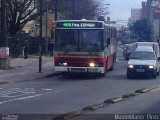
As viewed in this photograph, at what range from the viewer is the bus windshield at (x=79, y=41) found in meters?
34.0

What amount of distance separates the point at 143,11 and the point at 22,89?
173754 mm

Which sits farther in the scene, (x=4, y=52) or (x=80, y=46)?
(x=4, y=52)

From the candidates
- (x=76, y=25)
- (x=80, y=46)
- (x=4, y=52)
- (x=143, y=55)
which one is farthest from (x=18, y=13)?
(x=80, y=46)

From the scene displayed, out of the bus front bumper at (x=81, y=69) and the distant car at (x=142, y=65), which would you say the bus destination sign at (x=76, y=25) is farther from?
the distant car at (x=142, y=65)

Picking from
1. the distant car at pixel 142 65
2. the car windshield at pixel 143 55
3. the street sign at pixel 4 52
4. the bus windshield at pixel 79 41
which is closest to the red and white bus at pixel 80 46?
the bus windshield at pixel 79 41

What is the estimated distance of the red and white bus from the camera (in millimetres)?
34031

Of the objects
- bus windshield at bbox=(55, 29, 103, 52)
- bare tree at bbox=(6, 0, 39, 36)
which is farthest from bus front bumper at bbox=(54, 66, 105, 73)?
bare tree at bbox=(6, 0, 39, 36)

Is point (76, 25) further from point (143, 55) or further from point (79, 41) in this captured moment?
point (143, 55)

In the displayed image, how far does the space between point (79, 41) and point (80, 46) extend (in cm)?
28

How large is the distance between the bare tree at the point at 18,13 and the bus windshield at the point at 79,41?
88.5 ft

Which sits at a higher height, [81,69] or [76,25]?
[76,25]

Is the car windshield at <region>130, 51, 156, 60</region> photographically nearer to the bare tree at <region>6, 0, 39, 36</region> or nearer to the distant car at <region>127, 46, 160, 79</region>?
the distant car at <region>127, 46, 160, 79</region>

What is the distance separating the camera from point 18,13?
64.6 meters

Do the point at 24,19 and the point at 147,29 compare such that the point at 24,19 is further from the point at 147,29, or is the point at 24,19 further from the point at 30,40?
the point at 147,29
